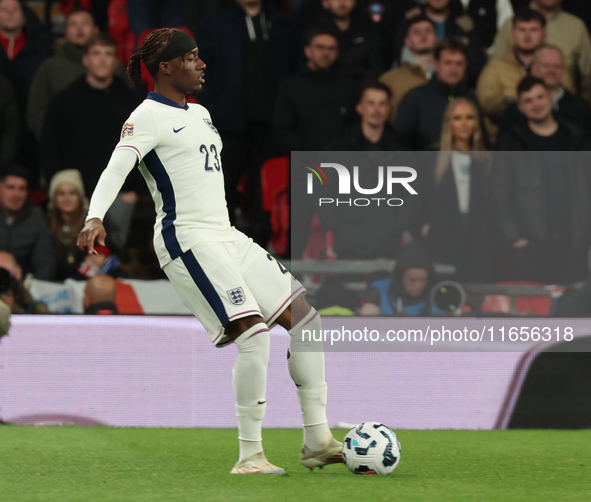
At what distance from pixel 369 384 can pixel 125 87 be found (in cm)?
288

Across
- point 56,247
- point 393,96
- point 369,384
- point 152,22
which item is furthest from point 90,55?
point 369,384

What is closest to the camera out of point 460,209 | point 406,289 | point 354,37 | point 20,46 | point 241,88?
point 406,289

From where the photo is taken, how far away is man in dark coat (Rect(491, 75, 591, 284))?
19.9 feet

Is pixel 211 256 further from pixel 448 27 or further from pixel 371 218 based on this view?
pixel 448 27

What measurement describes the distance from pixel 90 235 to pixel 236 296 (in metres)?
0.65

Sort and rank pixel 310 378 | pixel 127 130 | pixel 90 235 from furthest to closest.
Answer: pixel 310 378 < pixel 127 130 < pixel 90 235

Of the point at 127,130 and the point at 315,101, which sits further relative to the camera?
the point at 315,101

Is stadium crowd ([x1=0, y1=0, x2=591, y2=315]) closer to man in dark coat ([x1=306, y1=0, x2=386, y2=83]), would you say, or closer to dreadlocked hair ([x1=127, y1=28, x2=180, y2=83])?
man in dark coat ([x1=306, y1=0, x2=386, y2=83])

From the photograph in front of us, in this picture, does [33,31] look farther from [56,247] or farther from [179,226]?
[179,226]

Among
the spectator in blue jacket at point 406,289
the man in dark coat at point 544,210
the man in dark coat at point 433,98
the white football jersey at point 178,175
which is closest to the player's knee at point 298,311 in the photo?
the white football jersey at point 178,175

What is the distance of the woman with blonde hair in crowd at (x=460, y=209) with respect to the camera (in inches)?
238

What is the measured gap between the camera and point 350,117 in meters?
6.77

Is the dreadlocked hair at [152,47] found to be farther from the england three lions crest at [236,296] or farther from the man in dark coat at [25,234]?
the man in dark coat at [25,234]

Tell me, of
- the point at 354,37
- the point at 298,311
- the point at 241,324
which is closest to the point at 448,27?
the point at 354,37
